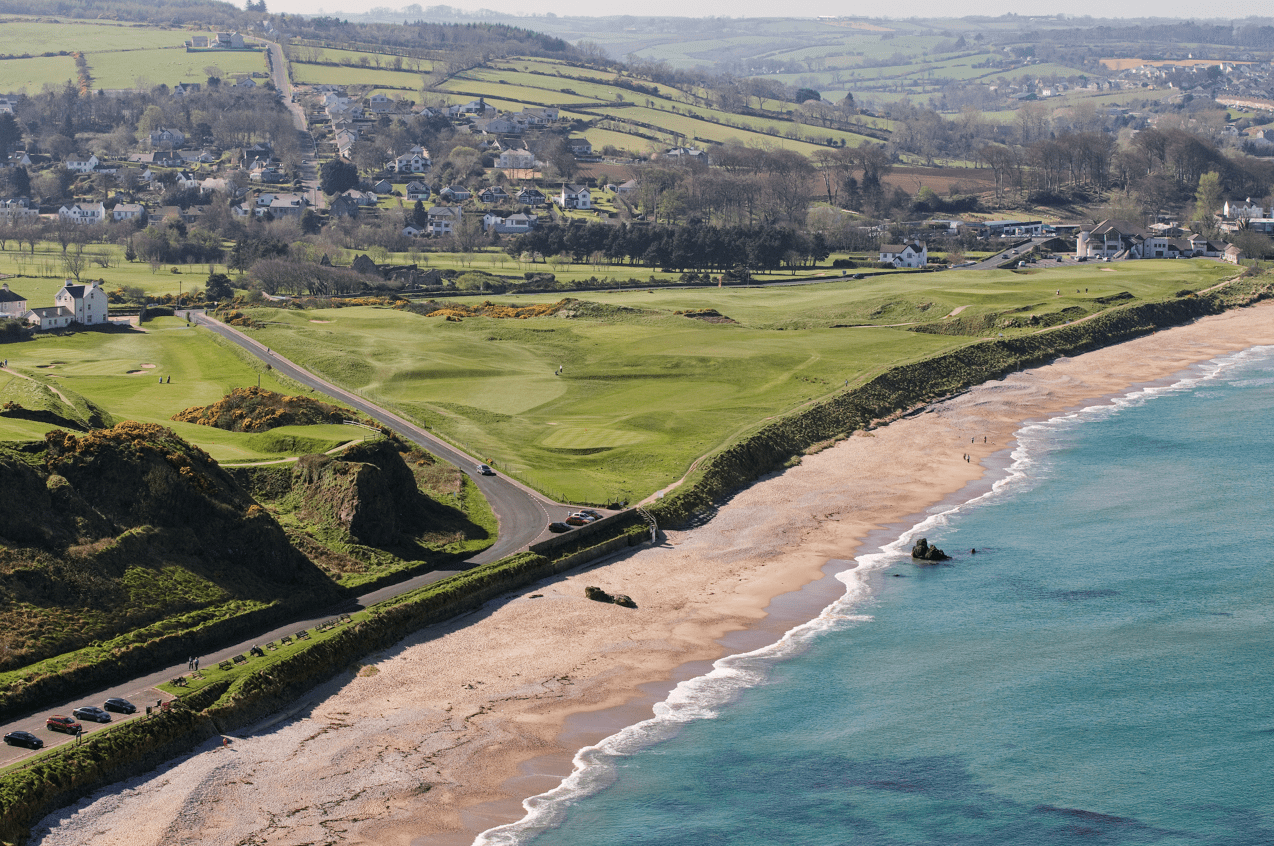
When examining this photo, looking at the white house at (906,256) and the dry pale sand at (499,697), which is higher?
the white house at (906,256)

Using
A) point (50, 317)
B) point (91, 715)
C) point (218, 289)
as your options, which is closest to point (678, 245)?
point (218, 289)

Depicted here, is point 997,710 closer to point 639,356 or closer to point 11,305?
point 639,356

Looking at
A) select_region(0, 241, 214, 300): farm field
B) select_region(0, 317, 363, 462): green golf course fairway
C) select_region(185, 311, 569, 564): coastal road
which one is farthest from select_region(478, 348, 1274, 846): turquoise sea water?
select_region(0, 241, 214, 300): farm field

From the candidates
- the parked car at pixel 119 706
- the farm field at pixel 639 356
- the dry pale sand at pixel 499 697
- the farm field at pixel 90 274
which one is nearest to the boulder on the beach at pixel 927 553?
the dry pale sand at pixel 499 697

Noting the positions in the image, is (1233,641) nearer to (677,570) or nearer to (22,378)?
(677,570)

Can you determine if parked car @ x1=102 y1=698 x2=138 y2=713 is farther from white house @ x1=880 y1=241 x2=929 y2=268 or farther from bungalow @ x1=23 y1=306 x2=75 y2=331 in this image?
white house @ x1=880 y1=241 x2=929 y2=268

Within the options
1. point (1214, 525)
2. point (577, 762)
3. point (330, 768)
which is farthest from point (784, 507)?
point (330, 768)

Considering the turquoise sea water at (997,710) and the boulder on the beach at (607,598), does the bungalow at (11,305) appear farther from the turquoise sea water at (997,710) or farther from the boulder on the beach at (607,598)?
the turquoise sea water at (997,710)
